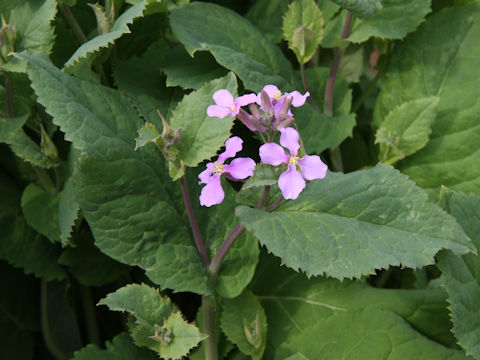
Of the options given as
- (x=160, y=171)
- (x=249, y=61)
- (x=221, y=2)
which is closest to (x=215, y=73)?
(x=249, y=61)

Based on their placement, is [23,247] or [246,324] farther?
[23,247]

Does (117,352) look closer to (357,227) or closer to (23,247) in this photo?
(23,247)

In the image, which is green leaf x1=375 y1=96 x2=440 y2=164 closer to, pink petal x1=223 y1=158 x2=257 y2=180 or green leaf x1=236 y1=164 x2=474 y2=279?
green leaf x1=236 y1=164 x2=474 y2=279

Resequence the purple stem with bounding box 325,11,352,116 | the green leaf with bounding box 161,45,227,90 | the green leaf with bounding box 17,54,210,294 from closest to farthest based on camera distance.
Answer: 1. the green leaf with bounding box 17,54,210,294
2. the green leaf with bounding box 161,45,227,90
3. the purple stem with bounding box 325,11,352,116

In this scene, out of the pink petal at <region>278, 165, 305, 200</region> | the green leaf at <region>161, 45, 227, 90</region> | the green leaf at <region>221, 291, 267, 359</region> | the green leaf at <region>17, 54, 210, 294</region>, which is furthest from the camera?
the green leaf at <region>161, 45, 227, 90</region>

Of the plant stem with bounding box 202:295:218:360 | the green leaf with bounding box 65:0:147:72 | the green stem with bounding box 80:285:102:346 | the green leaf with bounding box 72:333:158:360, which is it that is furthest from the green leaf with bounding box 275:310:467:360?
the green leaf with bounding box 65:0:147:72

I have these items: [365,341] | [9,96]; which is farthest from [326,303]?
[9,96]

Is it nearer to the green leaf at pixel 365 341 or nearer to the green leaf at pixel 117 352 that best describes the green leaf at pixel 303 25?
the green leaf at pixel 365 341
